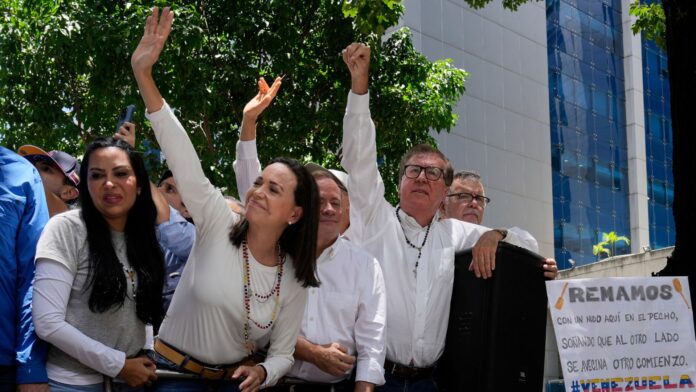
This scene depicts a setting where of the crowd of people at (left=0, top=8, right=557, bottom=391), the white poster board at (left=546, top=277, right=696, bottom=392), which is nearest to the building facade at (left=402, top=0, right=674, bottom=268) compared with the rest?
the white poster board at (left=546, top=277, right=696, bottom=392)

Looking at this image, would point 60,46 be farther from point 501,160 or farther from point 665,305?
point 501,160

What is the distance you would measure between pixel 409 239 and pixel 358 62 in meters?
1.05

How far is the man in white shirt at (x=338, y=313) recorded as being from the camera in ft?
15.8

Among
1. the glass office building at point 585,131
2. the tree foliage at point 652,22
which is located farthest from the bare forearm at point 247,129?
the glass office building at point 585,131

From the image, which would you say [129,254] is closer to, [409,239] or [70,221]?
[70,221]

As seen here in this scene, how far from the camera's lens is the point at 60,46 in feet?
39.7

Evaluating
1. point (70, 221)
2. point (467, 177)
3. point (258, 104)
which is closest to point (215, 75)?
point (467, 177)

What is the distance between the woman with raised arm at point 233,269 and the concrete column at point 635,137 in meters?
45.0

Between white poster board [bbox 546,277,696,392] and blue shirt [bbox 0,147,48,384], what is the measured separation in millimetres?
2785

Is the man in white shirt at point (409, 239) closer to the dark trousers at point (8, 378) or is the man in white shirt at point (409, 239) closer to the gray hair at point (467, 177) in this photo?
the gray hair at point (467, 177)

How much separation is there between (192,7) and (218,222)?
28.3ft

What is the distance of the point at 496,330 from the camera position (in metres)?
5.20

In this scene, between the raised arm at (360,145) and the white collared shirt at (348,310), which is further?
the raised arm at (360,145)

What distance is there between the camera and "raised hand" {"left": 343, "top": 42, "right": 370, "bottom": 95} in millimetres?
5148
